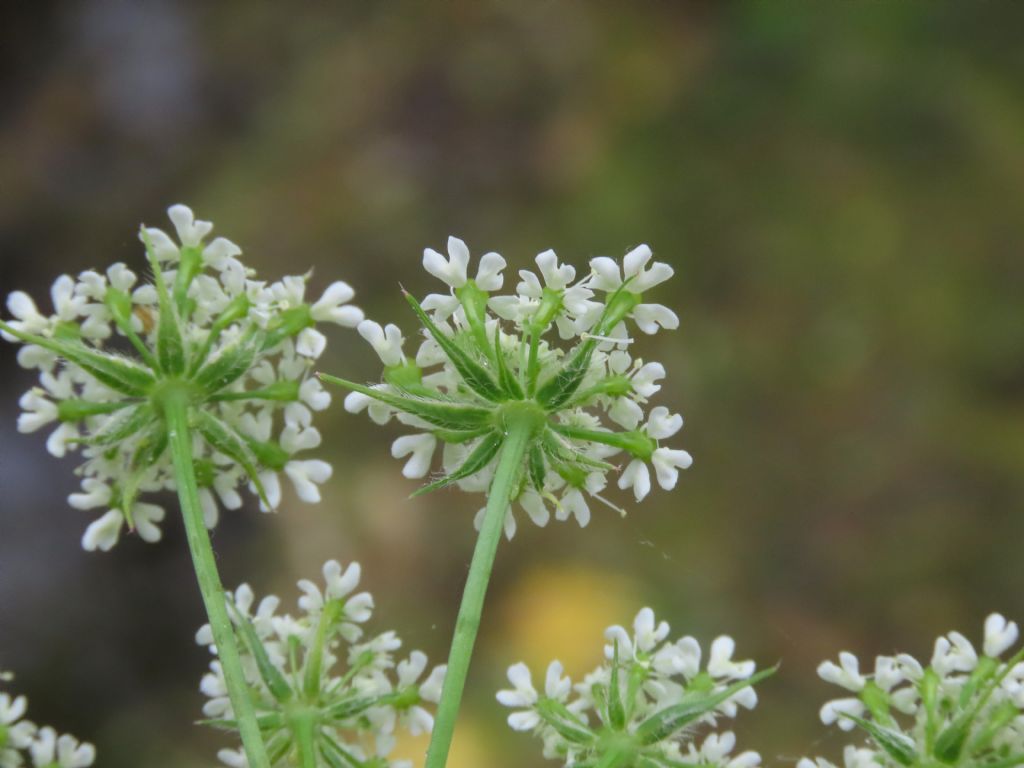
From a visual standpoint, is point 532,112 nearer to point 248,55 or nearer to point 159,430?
point 248,55

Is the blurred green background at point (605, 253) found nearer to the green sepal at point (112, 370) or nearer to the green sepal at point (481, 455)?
the green sepal at point (112, 370)

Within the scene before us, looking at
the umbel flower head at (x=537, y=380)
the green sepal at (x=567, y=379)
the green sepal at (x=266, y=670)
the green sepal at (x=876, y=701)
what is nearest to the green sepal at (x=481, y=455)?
the umbel flower head at (x=537, y=380)

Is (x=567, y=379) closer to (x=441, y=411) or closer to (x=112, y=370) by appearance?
(x=441, y=411)

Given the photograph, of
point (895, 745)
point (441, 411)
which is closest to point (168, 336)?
point (441, 411)

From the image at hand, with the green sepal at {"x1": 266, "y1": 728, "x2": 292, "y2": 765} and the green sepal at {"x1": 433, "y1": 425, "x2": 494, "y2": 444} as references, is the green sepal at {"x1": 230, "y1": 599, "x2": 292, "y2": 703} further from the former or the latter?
the green sepal at {"x1": 433, "y1": 425, "x2": 494, "y2": 444}

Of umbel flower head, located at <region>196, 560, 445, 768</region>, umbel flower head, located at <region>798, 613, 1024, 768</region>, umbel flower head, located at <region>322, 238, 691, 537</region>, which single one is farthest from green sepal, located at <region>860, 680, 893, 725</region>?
umbel flower head, located at <region>196, 560, 445, 768</region>

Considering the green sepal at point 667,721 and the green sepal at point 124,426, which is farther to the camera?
the green sepal at point 124,426

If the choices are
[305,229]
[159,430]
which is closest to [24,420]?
[159,430]
